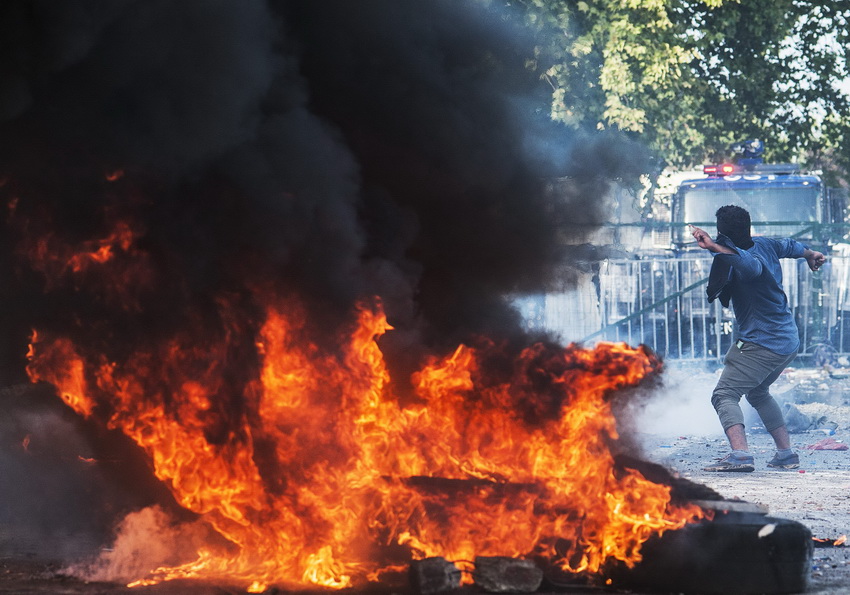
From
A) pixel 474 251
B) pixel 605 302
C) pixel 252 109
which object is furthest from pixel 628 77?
pixel 252 109

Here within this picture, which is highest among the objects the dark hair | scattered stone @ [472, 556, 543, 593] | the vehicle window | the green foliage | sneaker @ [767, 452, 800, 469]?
the green foliage

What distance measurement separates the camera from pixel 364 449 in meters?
5.91

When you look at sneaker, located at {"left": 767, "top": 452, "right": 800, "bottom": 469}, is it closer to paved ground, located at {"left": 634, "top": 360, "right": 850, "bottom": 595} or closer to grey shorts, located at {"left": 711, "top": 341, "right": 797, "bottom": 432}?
paved ground, located at {"left": 634, "top": 360, "right": 850, "bottom": 595}

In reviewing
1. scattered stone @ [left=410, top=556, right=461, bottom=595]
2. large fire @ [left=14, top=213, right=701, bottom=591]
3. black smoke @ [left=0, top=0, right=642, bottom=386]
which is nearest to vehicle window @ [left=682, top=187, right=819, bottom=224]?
black smoke @ [left=0, top=0, right=642, bottom=386]

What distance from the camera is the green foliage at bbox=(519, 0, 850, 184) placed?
687 inches

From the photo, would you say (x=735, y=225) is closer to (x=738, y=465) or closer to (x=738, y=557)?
(x=738, y=465)

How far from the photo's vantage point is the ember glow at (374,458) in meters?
5.64

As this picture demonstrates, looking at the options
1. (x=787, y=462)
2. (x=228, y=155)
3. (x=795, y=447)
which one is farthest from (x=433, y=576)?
(x=795, y=447)

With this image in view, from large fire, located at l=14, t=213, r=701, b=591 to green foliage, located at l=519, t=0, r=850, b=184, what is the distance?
946cm

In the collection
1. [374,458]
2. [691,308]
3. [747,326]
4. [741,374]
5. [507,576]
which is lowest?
[507,576]

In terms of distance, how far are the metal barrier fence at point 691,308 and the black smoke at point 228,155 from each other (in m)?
8.73

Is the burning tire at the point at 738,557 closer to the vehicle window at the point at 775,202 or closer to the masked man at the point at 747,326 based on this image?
the masked man at the point at 747,326

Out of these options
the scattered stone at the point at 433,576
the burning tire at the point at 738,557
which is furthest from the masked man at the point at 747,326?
the scattered stone at the point at 433,576

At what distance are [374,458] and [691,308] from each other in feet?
34.2
